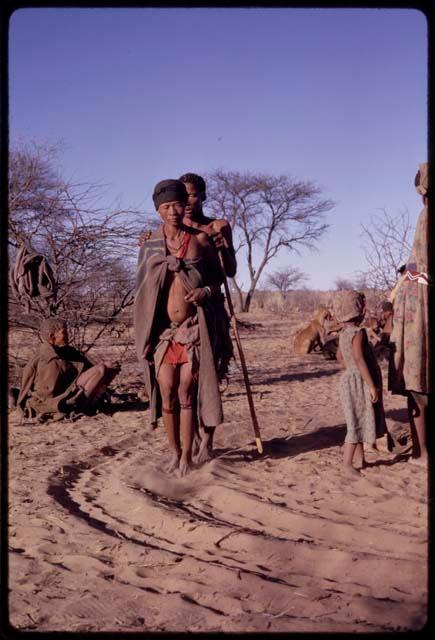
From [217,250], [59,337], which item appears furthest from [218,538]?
[59,337]

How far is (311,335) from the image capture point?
1485 centimetres

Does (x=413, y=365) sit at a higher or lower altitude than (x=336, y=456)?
higher

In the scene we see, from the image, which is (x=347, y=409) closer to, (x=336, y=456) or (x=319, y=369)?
(x=336, y=456)

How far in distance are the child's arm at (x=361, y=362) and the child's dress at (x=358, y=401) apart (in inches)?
1.4

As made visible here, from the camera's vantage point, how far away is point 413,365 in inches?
194

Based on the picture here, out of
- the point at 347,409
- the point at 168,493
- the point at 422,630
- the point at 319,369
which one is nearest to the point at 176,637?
the point at 422,630

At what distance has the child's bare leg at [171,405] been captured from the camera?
4.89 metres

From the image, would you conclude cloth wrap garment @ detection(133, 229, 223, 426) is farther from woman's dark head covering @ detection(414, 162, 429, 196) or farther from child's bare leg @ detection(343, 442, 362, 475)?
woman's dark head covering @ detection(414, 162, 429, 196)

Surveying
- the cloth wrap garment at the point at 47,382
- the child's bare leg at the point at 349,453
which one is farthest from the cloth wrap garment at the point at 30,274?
the child's bare leg at the point at 349,453

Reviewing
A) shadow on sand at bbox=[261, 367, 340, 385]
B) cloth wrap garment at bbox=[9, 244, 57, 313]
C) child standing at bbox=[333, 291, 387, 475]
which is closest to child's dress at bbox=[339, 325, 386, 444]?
child standing at bbox=[333, 291, 387, 475]

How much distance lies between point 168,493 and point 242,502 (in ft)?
2.01

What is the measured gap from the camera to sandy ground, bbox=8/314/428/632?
8.64ft

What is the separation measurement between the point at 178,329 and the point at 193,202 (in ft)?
3.85

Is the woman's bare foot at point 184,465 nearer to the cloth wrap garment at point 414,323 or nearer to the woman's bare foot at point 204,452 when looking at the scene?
the woman's bare foot at point 204,452
